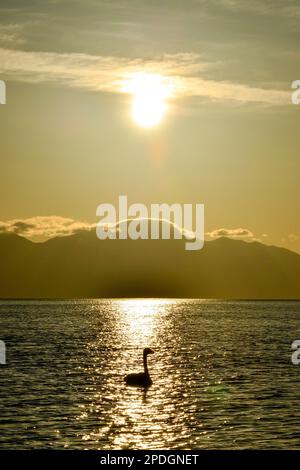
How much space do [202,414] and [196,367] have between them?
24.1 meters

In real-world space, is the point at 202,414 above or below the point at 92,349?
below

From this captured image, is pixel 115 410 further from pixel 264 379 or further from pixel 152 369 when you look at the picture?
pixel 152 369

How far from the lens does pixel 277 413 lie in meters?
39.6

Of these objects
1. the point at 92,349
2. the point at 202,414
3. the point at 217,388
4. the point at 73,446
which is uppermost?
the point at 92,349

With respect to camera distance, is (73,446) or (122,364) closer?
(73,446)

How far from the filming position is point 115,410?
40125mm

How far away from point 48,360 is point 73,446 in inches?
1462
